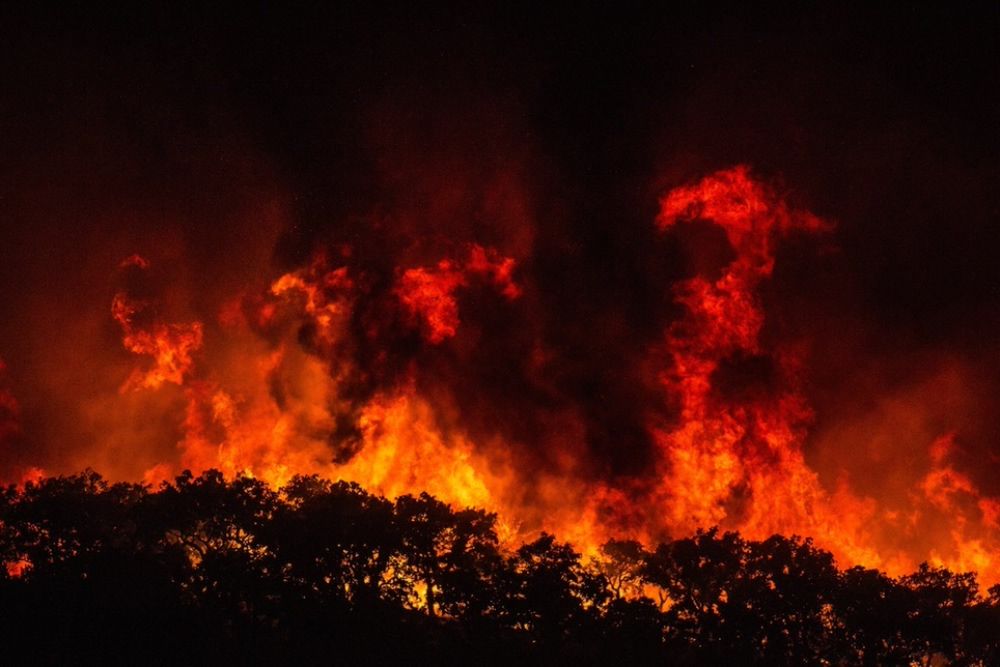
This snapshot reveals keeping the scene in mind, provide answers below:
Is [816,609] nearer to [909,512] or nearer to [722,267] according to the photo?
[909,512]

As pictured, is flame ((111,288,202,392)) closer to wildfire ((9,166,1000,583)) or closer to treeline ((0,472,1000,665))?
wildfire ((9,166,1000,583))

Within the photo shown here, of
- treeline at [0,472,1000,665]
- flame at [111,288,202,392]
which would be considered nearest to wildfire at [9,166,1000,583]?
flame at [111,288,202,392]

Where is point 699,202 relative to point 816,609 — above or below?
above

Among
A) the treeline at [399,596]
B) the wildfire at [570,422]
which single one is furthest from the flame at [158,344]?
the treeline at [399,596]

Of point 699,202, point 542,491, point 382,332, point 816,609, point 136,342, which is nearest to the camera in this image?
point 816,609

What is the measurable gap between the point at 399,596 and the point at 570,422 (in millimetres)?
18481

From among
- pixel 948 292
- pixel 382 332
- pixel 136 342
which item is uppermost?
pixel 948 292

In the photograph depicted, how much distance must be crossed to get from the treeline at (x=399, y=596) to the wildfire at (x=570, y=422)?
39.6ft

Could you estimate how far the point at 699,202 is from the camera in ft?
162

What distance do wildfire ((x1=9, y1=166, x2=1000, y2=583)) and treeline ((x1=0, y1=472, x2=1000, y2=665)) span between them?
1208 centimetres

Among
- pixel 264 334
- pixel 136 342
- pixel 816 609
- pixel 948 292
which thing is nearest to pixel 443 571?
pixel 816 609

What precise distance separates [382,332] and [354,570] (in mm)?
19765

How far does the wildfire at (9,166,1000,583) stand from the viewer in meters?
40.6

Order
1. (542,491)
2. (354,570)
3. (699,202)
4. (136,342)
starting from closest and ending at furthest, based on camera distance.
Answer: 1. (354,570)
2. (542,491)
3. (699,202)
4. (136,342)
